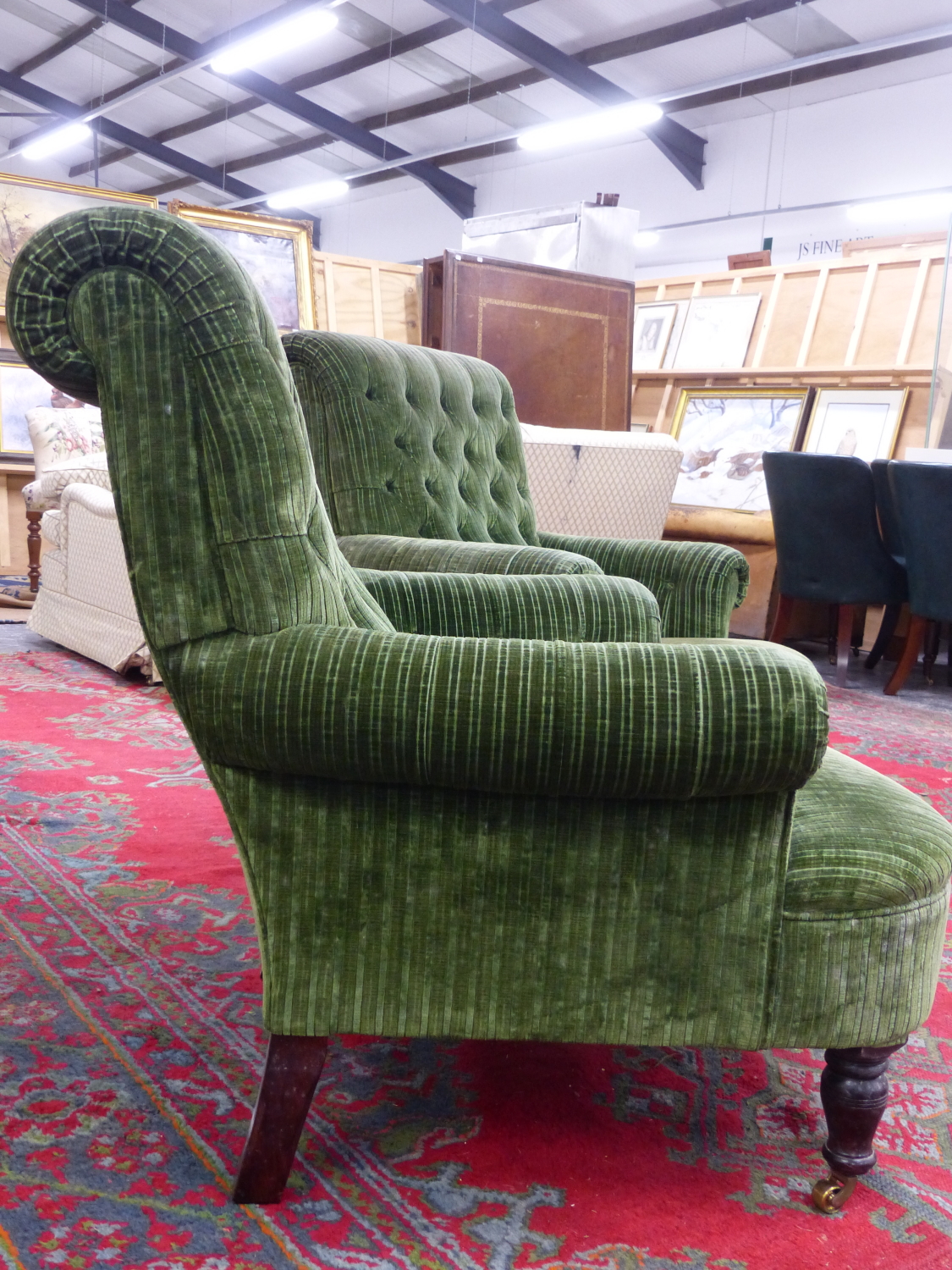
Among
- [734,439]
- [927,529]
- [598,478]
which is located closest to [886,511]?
[927,529]

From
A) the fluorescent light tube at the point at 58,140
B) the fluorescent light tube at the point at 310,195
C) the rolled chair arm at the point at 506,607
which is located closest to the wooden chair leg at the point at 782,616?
the rolled chair arm at the point at 506,607

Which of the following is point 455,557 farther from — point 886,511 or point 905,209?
point 905,209

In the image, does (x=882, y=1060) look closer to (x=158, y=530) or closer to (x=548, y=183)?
(x=158, y=530)

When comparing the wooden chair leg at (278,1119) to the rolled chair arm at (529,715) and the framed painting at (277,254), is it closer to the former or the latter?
the rolled chair arm at (529,715)

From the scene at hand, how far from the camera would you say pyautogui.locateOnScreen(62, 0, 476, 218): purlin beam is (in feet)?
32.3

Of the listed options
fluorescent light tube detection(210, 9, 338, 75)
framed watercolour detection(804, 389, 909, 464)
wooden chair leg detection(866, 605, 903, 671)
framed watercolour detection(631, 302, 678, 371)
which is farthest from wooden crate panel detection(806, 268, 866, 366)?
fluorescent light tube detection(210, 9, 338, 75)

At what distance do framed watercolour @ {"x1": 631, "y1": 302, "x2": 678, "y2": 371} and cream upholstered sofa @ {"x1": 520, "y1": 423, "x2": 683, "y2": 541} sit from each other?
2.89m

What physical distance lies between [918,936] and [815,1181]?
31 centimetres

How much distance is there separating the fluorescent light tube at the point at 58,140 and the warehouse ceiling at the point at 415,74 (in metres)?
0.15

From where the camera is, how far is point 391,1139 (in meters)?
1.27

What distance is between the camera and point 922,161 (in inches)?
367

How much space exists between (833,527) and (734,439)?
1536 millimetres

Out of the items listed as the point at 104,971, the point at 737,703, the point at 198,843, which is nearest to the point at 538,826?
the point at 737,703

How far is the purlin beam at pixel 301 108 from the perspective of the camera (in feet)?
32.3
